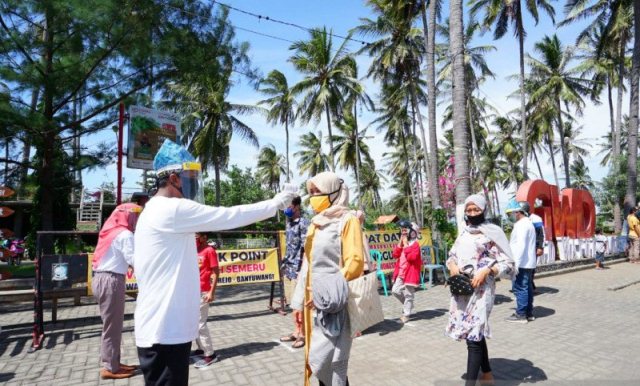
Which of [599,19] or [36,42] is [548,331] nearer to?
[36,42]

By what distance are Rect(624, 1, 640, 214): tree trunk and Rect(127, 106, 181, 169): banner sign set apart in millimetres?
18616

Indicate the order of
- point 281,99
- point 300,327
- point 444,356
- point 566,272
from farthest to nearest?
point 281,99 → point 566,272 → point 300,327 → point 444,356

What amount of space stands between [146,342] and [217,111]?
26725mm

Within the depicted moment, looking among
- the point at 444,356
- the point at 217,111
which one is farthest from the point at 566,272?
the point at 217,111

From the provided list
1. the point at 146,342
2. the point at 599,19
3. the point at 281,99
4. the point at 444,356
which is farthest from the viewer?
the point at 281,99

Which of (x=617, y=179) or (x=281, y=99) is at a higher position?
(x=281, y=99)

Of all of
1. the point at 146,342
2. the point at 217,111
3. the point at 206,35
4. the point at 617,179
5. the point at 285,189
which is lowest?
the point at 146,342

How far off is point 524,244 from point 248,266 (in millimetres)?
4710

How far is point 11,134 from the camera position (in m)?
8.95

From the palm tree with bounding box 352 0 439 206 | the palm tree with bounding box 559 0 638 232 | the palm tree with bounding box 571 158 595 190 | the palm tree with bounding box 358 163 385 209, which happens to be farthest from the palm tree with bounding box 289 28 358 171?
the palm tree with bounding box 571 158 595 190

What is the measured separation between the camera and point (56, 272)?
591 cm

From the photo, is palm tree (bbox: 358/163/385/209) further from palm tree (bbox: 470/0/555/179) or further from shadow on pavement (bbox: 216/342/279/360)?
shadow on pavement (bbox: 216/342/279/360)

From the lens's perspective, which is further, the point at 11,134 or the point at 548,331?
the point at 11,134

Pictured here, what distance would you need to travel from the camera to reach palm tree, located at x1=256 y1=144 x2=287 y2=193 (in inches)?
2109
